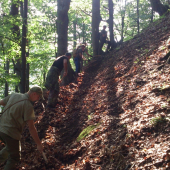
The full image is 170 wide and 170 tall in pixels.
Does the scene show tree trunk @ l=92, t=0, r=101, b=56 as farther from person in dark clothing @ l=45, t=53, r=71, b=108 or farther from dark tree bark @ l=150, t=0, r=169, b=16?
person in dark clothing @ l=45, t=53, r=71, b=108

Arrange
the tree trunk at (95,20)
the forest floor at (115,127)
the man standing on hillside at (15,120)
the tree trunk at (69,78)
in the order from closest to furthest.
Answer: the forest floor at (115,127)
the man standing on hillside at (15,120)
the tree trunk at (69,78)
the tree trunk at (95,20)

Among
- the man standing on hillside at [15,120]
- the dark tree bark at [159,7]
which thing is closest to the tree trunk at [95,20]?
the dark tree bark at [159,7]

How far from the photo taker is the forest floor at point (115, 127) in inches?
127

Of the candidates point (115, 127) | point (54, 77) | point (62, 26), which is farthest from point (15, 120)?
point (62, 26)

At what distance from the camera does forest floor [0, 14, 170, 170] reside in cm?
323

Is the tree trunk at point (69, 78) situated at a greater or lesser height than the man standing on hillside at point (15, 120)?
greater

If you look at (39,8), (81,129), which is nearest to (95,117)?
(81,129)

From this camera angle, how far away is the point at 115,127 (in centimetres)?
444

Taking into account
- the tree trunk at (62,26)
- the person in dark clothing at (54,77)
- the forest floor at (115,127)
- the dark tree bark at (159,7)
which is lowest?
the forest floor at (115,127)

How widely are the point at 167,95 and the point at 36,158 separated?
12.0 feet

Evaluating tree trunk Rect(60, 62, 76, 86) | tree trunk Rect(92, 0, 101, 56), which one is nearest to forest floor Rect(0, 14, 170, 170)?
tree trunk Rect(60, 62, 76, 86)

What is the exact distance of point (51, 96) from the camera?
7641 millimetres

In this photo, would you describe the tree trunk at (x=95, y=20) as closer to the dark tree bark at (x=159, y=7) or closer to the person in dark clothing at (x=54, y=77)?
the dark tree bark at (x=159, y=7)

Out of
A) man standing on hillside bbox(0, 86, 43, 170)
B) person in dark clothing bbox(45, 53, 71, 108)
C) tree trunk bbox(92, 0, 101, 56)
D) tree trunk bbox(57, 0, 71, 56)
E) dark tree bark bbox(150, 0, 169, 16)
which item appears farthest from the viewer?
tree trunk bbox(92, 0, 101, 56)
